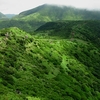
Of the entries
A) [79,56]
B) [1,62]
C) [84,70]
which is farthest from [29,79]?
[79,56]

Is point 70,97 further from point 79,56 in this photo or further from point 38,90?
point 79,56

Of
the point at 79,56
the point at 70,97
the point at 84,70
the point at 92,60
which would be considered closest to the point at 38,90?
the point at 70,97

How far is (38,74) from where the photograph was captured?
114 metres

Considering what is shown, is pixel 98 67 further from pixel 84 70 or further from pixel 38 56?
pixel 38 56

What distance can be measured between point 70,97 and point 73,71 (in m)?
39.0

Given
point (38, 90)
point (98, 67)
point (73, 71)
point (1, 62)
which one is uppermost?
point (1, 62)

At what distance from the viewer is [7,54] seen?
376 feet

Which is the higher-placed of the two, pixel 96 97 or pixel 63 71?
pixel 63 71

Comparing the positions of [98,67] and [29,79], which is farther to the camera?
[98,67]

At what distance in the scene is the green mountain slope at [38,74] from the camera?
9202 cm

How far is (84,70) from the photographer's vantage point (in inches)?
6378

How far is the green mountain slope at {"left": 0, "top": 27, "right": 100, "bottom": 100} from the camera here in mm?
92019

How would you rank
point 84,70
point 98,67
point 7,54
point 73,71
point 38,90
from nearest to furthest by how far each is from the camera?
1. point 38,90
2. point 7,54
3. point 73,71
4. point 84,70
5. point 98,67

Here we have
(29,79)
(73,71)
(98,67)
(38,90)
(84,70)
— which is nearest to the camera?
(38,90)
